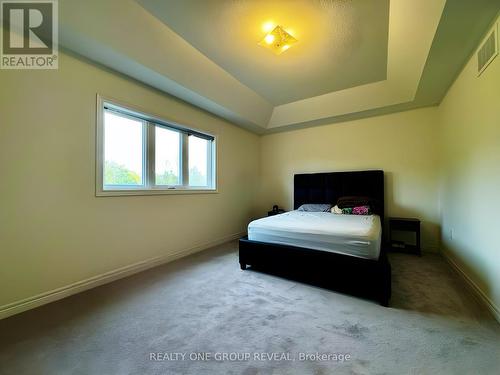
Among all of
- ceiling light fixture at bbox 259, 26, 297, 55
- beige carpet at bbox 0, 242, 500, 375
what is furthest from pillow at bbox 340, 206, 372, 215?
ceiling light fixture at bbox 259, 26, 297, 55

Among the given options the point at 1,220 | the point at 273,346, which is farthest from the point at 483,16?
the point at 1,220

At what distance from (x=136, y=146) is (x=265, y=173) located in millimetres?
2968

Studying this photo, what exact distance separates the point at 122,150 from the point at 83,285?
1.55 m

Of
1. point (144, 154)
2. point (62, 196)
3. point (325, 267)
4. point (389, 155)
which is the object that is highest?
point (389, 155)

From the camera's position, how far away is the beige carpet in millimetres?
1265

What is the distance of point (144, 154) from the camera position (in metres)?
2.88

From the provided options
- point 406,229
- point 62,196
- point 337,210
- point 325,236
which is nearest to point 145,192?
point 62,196

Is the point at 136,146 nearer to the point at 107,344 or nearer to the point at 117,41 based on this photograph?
the point at 117,41

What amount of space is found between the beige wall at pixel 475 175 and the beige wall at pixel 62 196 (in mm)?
3484

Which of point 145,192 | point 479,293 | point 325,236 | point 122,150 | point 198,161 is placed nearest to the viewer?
point 479,293

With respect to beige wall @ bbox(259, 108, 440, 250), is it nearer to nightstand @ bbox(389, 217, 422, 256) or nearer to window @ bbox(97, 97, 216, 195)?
nightstand @ bbox(389, 217, 422, 256)

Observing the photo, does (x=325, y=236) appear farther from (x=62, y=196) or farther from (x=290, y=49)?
(x=62, y=196)

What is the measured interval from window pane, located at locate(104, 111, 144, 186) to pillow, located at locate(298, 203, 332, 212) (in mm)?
2808

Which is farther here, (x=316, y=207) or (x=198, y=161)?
(x=316, y=207)
